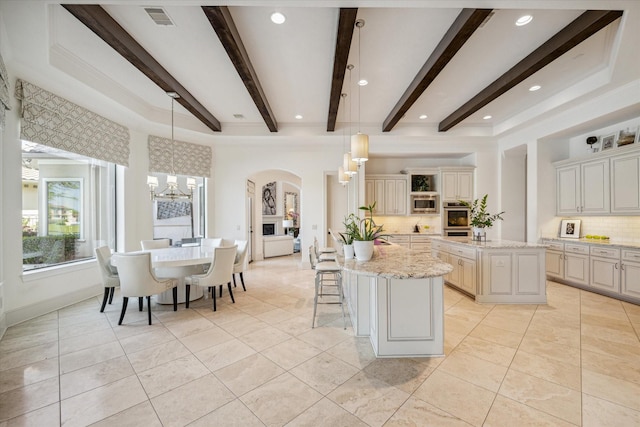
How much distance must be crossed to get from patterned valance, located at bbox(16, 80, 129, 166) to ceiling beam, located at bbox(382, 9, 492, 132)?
4.98 m

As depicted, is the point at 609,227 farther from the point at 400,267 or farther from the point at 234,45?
the point at 234,45

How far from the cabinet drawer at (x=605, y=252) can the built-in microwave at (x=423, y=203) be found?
9.58 feet

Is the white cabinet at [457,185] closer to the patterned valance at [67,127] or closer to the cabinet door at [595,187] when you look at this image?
the cabinet door at [595,187]

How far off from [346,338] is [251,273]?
143 inches

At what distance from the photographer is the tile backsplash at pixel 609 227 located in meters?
4.28

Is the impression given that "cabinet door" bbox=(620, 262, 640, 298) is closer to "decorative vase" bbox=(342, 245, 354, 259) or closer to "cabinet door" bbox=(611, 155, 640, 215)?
"cabinet door" bbox=(611, 155, 640, 215)

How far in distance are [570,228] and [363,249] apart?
5.13m

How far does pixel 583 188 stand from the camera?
15.4 ft

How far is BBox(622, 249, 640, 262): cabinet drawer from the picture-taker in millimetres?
3730

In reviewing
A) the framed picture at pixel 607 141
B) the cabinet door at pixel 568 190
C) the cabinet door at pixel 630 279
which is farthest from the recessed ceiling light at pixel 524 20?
the cabinet door at pixel 630 279

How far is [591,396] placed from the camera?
1882mm

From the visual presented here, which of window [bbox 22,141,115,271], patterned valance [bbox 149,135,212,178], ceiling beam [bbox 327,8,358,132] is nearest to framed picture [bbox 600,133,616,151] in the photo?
ceiling beam [bbox 327,8,358,132]

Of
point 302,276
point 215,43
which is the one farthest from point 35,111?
point 302,276

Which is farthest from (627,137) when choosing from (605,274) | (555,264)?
(555,264)
